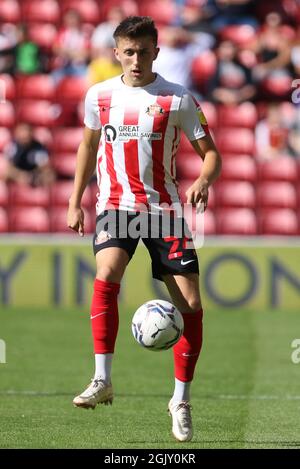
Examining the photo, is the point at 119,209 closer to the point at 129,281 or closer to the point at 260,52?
the point at 129,281

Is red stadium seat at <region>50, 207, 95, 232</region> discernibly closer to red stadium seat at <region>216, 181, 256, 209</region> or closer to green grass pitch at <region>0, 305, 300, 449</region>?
red stadium seat at <region>216, 181, 256, 209</region>

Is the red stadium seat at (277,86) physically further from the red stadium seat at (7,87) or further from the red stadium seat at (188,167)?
the red stadium seat at (7,87)

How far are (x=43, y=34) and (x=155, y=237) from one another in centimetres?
1079

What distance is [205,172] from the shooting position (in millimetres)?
6070

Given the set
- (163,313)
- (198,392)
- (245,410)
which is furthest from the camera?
(198,392)

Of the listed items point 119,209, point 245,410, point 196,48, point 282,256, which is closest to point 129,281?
point 282,256

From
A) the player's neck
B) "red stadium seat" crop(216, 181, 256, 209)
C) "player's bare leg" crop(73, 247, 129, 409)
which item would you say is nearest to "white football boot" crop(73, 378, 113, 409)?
"player's bare leg" crop(73, 247, 129, 409)

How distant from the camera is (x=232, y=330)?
1167 centimetres

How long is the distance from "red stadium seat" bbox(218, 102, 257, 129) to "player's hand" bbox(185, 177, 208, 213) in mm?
9525

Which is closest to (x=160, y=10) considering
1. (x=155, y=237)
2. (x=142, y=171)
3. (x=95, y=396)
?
(x=142, y=171)

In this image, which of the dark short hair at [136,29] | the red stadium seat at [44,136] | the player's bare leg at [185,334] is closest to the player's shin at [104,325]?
the player's bare leg at [185,334]

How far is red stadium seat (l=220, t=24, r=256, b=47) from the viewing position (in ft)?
52.7

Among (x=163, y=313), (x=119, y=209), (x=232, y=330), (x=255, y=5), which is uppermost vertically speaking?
(x=255, y=5)

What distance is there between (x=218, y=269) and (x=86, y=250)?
1576mm
